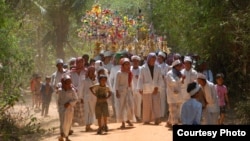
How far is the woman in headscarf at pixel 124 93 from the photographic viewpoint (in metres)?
12.1

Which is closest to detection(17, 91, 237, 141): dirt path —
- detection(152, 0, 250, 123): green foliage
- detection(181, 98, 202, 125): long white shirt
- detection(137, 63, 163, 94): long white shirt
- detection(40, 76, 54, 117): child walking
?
detection(137, 63, 163, 94): long white shirt

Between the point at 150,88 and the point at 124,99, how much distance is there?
75 centimetres

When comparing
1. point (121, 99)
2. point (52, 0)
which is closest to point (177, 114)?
point (121, 99)

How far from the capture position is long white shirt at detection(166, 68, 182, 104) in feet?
37.8

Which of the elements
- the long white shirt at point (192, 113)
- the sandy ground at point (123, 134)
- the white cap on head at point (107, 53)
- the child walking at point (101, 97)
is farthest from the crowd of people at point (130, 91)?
the long white shirt at point (192, 113)

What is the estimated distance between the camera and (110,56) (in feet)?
48.2

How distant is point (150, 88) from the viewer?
12.5 metres

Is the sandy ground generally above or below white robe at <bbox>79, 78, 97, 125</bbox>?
below

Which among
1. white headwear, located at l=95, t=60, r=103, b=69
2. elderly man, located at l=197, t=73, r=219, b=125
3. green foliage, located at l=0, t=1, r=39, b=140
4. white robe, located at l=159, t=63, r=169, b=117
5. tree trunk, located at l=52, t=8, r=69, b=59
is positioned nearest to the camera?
elderly man, located at l=197, t=73, r=219, b=125

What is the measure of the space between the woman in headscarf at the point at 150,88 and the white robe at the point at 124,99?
16.5 inches

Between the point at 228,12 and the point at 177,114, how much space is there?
12.3ft

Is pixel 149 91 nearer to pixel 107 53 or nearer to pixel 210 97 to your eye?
pixel 107 53

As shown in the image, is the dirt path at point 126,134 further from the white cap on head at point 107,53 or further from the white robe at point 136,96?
the white cap on head at point 107,53

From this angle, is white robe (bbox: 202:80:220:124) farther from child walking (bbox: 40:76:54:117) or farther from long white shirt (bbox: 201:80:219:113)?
child walking (bbox: 40:76:54:117)
